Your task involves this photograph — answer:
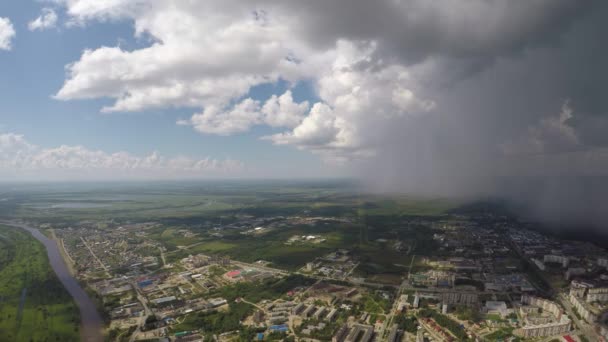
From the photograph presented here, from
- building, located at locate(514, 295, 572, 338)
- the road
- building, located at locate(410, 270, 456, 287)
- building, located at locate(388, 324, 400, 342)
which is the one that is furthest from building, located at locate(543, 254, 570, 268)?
the road

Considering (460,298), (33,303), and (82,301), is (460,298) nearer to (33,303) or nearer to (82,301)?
(82,301)

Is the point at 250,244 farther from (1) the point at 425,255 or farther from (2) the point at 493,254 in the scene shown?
(2) the point at 493,254

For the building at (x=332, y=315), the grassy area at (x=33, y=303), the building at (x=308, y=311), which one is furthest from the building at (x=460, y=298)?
the grassy area at (x=33, y=303)

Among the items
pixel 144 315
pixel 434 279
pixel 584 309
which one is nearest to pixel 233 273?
pixel 144 315

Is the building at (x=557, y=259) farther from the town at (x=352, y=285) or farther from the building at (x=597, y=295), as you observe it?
the building at (x=597, y=295)

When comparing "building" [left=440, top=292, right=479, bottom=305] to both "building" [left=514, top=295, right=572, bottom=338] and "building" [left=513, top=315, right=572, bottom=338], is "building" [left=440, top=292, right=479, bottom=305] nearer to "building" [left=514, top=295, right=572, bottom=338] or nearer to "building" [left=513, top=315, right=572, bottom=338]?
"building" [left=514, top=295, right=572, bottom=338]

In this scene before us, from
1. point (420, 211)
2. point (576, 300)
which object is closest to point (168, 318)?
point (576, 300)
